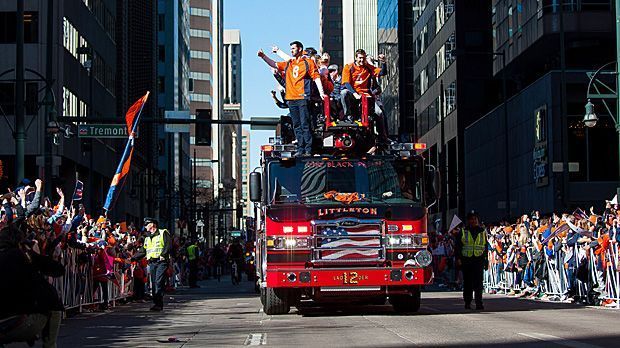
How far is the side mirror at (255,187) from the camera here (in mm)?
20969

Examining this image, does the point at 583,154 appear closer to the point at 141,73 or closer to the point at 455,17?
the point at 455,17

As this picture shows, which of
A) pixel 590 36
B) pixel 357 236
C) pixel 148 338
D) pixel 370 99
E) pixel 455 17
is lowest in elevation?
pixel 148 338

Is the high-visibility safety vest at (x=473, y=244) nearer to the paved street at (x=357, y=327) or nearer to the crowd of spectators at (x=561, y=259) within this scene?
the paved street at (x=357, y=327)

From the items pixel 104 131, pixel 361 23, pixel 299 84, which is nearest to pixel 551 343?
pixel 299 84

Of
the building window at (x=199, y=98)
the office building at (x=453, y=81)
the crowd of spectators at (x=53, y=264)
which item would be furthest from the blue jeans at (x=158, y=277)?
the building window at (x=199, y=98)

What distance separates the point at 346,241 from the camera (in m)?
20.5

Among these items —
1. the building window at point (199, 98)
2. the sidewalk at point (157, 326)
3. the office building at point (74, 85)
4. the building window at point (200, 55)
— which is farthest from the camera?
the building window at point (200, 55)

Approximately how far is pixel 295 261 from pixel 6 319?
9688 millimetres

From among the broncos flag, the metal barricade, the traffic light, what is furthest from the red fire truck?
the traffic light

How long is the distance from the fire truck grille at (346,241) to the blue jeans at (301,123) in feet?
5.31

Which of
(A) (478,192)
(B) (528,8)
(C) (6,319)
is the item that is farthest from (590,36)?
(C) (6,319)

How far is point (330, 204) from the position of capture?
20625 millimetres

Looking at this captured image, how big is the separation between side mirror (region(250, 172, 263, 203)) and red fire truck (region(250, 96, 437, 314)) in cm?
2

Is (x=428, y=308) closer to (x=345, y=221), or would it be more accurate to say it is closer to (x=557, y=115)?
(x=345, y=221)
